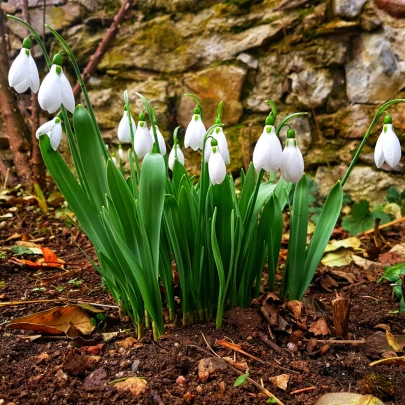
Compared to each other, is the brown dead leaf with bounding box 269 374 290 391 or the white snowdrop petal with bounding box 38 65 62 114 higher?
the white snowdrop petal with bounding box 38 65 62 114

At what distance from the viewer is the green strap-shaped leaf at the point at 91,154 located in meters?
1.39

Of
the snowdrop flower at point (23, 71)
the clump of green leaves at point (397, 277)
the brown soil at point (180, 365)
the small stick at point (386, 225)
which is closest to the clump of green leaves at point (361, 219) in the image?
the small stick at point (386, 225)

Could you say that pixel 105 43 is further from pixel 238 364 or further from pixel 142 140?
pixel 238 364

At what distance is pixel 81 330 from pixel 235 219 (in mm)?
595

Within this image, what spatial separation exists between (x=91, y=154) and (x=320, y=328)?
0.88 m

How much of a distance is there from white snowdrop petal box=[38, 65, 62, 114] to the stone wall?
2.22 m

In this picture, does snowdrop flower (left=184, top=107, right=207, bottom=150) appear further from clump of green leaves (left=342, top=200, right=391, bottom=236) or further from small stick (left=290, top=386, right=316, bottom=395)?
→ clump of green leaves (left=342, top=200, right=391, bottom=236)

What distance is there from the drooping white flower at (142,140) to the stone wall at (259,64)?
6.46 ft

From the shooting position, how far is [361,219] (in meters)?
2.76

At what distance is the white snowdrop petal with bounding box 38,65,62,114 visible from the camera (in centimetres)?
124

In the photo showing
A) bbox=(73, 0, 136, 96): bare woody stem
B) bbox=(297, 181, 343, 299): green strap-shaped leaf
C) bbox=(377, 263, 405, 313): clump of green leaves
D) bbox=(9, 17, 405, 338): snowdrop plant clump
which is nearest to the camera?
bbox=(9, 17, 405, 338): snowdrop plant clump

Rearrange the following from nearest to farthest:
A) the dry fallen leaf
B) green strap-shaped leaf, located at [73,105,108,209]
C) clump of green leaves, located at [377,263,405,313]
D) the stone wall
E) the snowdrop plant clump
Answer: the dry fallen leaf < the snowdrop plant clump < green strap-shaped leaf, located at [73,105,108,209] < clump of green leaves, located at [377,263,405,313] < the stone wall

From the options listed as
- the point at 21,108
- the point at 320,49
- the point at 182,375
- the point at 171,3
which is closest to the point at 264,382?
the point at 182,375

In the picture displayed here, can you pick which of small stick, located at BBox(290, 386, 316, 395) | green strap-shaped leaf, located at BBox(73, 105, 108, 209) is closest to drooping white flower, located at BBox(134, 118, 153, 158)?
green strap-shaped leaf, located at BBox(73, 105, 108, 209)
